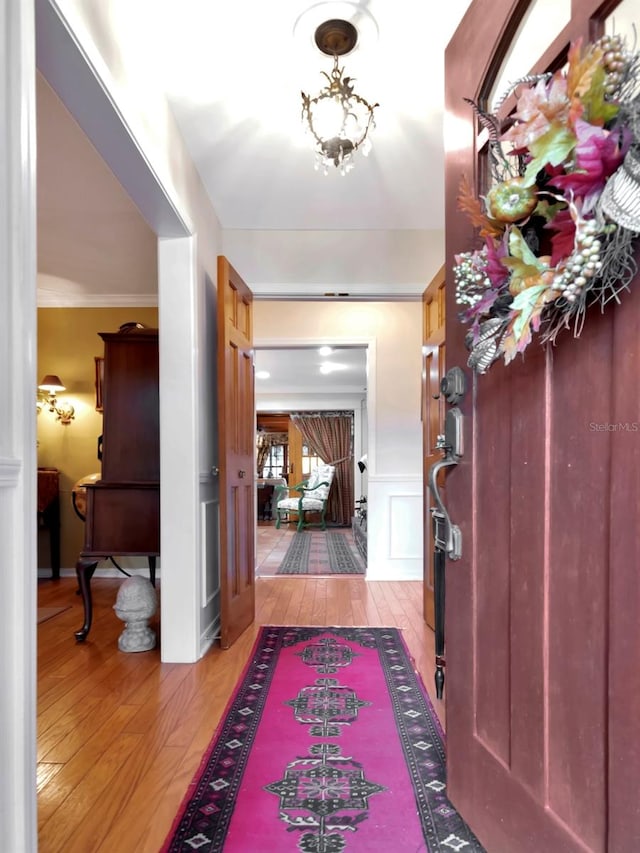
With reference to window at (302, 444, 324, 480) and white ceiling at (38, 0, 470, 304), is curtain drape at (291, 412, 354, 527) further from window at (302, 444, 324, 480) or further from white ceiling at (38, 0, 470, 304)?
white ceiling at (38, 0, 470, 304)

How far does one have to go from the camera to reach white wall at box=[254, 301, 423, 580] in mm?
4262

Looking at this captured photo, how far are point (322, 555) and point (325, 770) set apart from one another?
172 inches

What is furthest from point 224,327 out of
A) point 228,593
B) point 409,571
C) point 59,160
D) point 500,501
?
point 409,571

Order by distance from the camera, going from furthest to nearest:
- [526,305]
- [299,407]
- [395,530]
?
[299,407]
[395,530]
[526,305]

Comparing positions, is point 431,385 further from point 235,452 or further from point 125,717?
point 125,717

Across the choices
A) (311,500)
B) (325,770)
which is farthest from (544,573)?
(311,500)

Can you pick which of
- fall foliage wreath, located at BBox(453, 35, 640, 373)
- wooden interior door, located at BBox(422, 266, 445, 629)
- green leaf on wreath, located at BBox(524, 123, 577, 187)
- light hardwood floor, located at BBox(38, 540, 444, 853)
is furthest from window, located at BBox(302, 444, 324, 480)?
green leaf on wreath, located at BBox(524, 123, 577, 187)

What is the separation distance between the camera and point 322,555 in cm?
595

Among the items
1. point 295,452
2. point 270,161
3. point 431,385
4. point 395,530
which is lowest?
point 395,530

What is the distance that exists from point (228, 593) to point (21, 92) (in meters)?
2.27

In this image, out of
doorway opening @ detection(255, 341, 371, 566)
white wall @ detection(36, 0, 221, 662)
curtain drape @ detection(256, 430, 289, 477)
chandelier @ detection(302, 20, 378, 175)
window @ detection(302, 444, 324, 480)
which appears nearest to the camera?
white wall @ detection(36, 0, 221, 662)

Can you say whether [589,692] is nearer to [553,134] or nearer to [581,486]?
[581,486]

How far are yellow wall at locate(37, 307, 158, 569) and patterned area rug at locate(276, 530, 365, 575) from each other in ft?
6.73

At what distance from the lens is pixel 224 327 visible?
2730 millimetres
